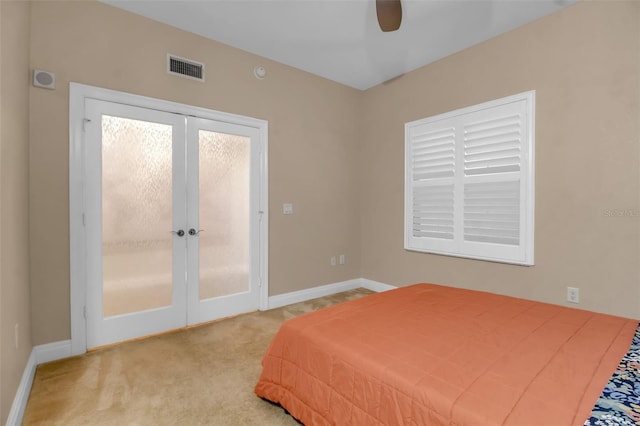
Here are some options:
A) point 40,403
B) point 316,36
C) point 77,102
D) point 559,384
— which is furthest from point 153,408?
point 316,36

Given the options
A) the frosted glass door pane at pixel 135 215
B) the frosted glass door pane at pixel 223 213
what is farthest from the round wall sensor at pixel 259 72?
the frosted glass door pane at pixel 135 215

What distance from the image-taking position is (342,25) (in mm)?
2990

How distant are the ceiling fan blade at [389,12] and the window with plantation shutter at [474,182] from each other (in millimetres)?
1731

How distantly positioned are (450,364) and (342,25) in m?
3.01

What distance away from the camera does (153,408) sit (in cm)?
186

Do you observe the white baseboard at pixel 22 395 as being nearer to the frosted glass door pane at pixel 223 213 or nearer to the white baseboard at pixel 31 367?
the white baseboard at pixel 31 367

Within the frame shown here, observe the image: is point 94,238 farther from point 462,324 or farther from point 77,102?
point 462,324

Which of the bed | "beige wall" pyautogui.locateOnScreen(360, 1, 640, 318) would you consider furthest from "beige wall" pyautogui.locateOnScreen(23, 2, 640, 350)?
the bed

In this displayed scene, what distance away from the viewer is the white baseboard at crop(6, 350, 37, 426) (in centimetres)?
163

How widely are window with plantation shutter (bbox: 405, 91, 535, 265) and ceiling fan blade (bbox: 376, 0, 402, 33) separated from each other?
68.1 inches

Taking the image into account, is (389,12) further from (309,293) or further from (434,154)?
(309,293)

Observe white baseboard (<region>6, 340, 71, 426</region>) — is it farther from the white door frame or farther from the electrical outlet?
the electrical outlet

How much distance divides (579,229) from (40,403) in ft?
13.6

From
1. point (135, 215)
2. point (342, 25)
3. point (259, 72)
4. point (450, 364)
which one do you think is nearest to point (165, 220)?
point (135, 215)
